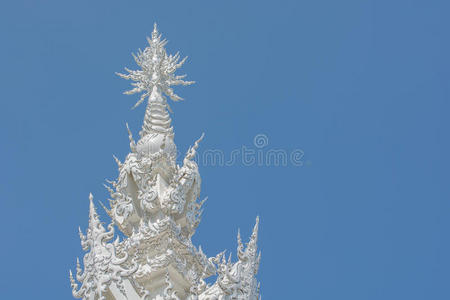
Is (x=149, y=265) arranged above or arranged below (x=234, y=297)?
above

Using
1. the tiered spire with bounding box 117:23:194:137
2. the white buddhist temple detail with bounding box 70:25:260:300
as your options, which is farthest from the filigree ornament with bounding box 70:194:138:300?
the tiered spire with bounding box 117:23:194:137

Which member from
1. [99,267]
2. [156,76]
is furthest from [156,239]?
[156,76]

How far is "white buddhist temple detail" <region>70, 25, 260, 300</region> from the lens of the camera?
1171cm

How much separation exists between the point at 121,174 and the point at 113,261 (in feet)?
9.67

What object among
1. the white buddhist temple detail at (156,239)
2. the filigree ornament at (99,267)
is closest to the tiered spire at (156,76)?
the white buddhist temple detail at (156,239)

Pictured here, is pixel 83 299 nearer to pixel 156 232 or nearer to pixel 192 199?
pixel 156 232

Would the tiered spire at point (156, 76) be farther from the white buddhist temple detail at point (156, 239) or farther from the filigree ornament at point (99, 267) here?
the filigree ornament at point (99, 267)

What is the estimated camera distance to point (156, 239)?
1327 centimetres

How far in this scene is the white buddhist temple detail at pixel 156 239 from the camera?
1171 centimetres

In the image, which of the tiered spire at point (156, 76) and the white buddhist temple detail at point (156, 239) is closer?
the white buddhist temple detail at point (156, 239)

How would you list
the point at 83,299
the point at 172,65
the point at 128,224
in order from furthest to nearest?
the point at 172,65 → the point at 128,224 → the point at 83,299

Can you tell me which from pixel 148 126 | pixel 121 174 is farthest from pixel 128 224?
pixel 148 126

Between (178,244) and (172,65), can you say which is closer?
(178,244)

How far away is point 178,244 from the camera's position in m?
13.4
